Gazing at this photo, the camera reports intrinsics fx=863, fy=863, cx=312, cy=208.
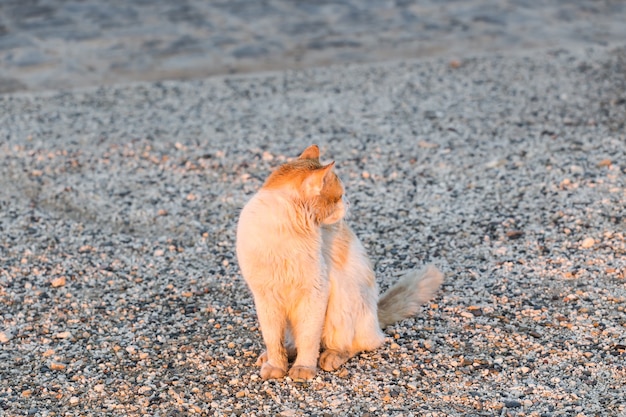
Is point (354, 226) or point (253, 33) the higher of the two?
point (253, 33)

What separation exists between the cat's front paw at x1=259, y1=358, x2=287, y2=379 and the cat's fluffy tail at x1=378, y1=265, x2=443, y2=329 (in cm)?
89

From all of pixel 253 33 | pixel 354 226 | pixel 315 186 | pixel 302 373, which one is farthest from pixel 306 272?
pixel 253 33

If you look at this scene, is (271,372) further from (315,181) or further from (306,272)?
(315,181)

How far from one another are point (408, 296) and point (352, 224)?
1.84 meters

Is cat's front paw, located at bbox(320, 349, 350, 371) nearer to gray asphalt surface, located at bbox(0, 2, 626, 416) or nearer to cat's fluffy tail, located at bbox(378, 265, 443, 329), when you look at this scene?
gray asphalt surface, located at bbox(0, 2, 626, 416)

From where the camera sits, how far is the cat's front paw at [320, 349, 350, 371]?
5102mm

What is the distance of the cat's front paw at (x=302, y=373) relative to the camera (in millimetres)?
4980

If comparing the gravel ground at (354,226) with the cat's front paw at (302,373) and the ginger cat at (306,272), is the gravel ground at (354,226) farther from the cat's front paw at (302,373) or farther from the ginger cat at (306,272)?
the ginger cat at (306,272)

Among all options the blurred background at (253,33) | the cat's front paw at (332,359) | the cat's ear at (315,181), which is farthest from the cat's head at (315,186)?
the blurred background at (253,33)

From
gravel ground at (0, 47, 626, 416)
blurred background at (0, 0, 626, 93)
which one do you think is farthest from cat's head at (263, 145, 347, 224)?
blurred background at (0, 0, 626, 93)

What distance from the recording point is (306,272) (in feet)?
15.5

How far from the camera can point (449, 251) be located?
22.5 feet

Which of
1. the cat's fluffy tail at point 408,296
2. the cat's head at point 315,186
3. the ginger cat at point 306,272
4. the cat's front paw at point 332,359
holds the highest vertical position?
the cat's head at point 315,186

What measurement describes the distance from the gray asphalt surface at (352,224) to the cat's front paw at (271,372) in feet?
0.22
